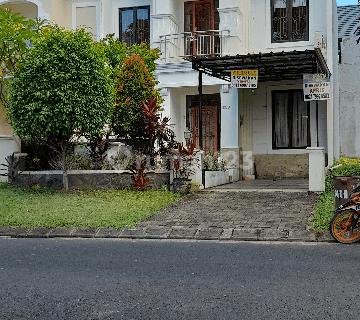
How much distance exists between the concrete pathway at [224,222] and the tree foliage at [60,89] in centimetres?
334

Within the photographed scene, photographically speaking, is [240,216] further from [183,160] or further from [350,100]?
[350,100]

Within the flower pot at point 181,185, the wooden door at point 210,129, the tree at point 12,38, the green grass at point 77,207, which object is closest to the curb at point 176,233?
the green grass at point 77,207

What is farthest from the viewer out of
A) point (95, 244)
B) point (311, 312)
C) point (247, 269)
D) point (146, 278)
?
point (95, 244)

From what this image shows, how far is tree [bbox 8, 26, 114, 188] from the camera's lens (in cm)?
1443

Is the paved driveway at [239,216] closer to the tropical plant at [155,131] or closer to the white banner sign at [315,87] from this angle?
the tropical plant at [155,131]

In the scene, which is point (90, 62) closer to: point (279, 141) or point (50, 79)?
point (50, 79)

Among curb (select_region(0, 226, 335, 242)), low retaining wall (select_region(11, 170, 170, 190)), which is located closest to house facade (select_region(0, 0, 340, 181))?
low retaining wall (select_region(11, 170, 170, 190))

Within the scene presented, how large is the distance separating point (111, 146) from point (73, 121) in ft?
6.86

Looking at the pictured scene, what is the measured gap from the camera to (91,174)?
607 inches

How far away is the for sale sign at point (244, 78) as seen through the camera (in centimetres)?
1648

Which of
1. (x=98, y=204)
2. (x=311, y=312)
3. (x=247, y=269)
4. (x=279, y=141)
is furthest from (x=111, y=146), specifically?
(x=311, y=312)

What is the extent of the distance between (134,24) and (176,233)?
13.9m

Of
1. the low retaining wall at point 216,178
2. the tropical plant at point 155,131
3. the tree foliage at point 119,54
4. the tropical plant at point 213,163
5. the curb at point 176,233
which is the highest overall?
the tree foliage at point 119,54

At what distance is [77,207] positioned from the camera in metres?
12.5
